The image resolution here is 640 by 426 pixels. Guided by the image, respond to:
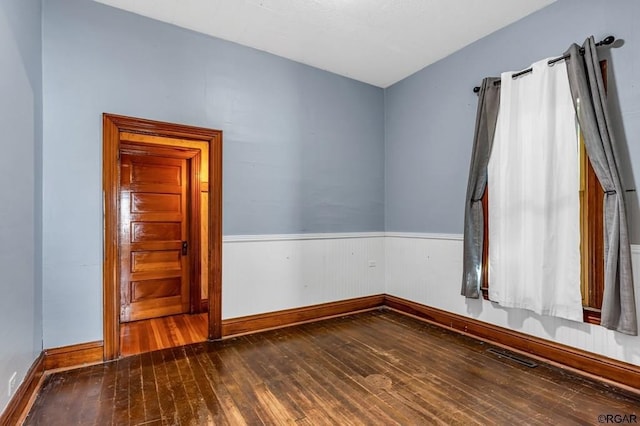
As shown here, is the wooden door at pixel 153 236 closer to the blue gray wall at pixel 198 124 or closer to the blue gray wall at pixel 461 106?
the blue gray wall at pixel 198 124

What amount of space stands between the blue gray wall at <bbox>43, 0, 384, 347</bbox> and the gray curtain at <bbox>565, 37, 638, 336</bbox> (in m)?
2.36

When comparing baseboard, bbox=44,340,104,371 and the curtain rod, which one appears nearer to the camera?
the curtain rod

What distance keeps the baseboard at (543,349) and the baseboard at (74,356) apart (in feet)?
10.8

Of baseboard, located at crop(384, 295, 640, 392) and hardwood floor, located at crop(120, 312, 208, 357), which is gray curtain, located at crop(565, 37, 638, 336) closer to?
baseboard, located at crop(384, 295, 640, 392)

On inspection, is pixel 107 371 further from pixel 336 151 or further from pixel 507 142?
pixel 507 142

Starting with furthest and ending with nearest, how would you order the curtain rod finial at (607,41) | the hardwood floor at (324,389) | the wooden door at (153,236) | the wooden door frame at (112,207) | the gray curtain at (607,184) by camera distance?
the wooden door at (153,236) → the wooden door frame at (112,207) → the curtain rod finial at (607,41) → the gray curtain at (607,184) → the hardwood floor at (324,389)

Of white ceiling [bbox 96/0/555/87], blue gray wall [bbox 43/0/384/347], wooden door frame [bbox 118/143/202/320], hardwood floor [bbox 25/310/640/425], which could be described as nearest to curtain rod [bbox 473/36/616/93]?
white ceiling [bbox 96/0/555/87]

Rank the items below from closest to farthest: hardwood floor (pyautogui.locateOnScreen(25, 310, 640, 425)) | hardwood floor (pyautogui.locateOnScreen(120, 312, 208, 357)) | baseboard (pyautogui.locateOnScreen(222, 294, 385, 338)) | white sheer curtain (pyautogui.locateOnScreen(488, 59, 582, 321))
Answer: hardwood floor (pyautogui.locateOnScreen(25, 310, 640, 425)), white sheer curtain (pyautogui.locateOnScreen(488, 59, 582, 321)), hardwood floor (pyautogui.locateOnScreen(120, 312, 208, 357)), baseboard (pyautogui.locateOnScreen(222, 294, 385, 338))

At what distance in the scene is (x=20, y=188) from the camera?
6.71 feet

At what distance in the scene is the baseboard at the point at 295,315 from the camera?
11.0 ft

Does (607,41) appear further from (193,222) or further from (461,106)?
(193,222)

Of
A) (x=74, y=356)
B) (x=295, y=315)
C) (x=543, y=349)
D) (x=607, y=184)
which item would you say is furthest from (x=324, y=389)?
(x=607, y=184)

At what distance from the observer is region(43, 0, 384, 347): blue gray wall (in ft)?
8.62

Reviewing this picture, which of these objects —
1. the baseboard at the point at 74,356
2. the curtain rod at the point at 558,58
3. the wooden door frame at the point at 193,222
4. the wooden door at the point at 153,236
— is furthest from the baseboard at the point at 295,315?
the curtain rod at the point at 558,58
